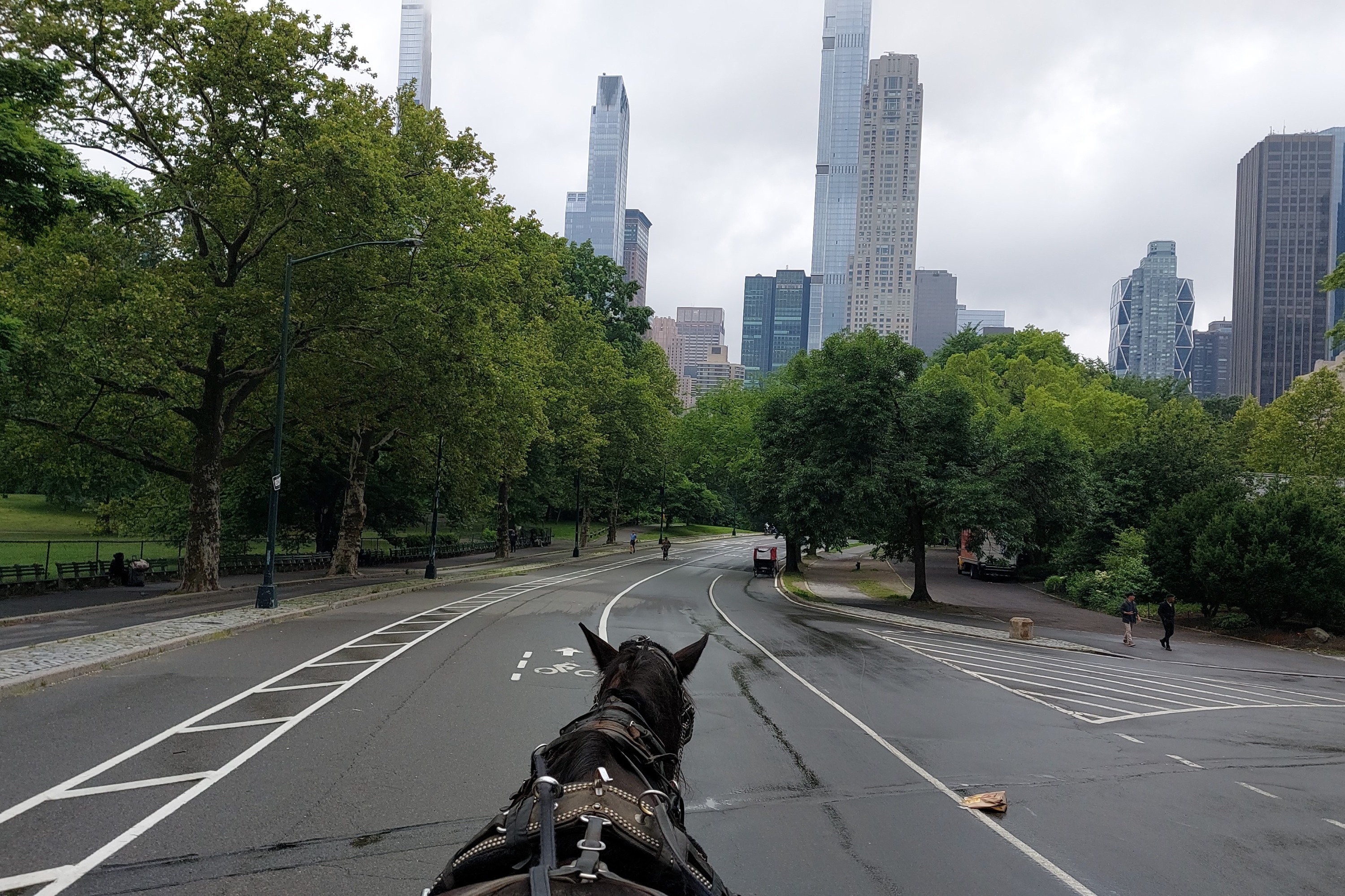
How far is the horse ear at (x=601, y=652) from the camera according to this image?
4438 mm

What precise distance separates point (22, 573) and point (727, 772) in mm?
28704

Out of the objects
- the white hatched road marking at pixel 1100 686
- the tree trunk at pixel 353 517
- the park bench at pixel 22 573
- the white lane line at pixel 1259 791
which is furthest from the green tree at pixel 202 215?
the white lane line at pixel 1259 791

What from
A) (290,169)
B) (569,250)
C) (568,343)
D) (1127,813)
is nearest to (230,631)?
(290,169)

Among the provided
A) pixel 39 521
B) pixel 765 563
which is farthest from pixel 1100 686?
pixel 39 521

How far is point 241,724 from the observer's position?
9.20 m

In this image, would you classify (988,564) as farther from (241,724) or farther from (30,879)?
(30,879)

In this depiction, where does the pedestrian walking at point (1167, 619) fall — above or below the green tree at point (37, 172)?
below

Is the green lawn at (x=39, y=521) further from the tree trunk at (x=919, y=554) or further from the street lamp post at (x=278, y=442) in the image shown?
the tree trunk at (x=919, y=554)

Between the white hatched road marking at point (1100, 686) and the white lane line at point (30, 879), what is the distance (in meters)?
12.7

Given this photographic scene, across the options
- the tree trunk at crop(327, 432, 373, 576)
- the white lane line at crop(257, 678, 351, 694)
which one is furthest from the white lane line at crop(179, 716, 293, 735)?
the tree trunk at crop(327, 432, 373, 576)

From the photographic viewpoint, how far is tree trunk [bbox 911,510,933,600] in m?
32.1

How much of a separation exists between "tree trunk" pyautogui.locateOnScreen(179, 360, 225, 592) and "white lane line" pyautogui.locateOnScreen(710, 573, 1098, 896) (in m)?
19.0

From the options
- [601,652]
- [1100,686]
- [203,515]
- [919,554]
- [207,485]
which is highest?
[207,485]

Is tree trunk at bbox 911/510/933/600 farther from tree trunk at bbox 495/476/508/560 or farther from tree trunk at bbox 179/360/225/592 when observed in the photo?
tree trunk at bbox 179/360/225/592
